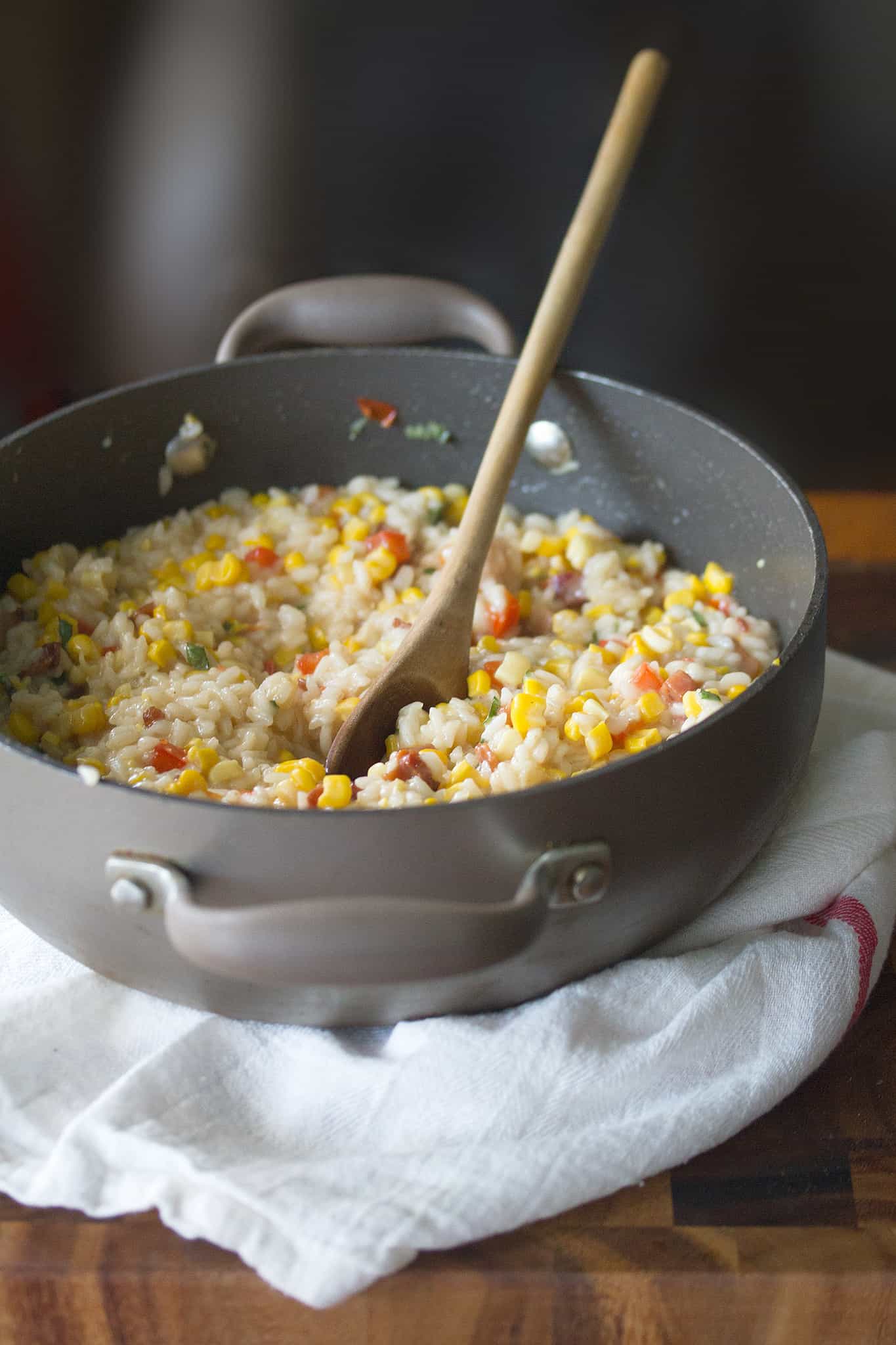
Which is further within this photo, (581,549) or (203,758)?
(581,549)

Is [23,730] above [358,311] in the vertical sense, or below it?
below

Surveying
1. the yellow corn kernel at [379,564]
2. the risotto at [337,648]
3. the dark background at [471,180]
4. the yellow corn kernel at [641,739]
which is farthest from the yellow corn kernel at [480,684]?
the dark background at [471,180]

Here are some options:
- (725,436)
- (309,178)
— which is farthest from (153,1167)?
(309,178)

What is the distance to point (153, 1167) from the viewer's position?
4.67 ft

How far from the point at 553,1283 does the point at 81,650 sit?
1.10 metres

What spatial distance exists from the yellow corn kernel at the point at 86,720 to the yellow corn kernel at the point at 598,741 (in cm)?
67

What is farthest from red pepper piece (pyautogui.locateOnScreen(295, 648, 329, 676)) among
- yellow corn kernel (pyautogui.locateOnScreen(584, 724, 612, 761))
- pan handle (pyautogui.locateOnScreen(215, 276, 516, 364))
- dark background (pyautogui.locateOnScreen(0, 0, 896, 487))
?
dark background (pyautogui.locateOnScreen(0, 0, 896, 487))

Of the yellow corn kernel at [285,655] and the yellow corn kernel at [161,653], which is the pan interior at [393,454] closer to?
the yellow corn kernel at [161,653]

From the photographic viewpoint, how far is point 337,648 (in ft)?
A: 6.63

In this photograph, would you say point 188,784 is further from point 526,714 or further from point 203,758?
point 526,714

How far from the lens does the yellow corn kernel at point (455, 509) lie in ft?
7.70

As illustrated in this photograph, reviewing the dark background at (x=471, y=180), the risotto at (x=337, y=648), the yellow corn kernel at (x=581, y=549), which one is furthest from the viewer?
the dark background at (x=471, y=180)

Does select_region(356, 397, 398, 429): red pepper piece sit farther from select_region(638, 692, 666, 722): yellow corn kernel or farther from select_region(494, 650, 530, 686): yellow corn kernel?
select_region(638, 692, 666, 722): yellow corn kernel

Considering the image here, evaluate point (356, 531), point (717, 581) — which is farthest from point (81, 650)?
point (717, 581)
